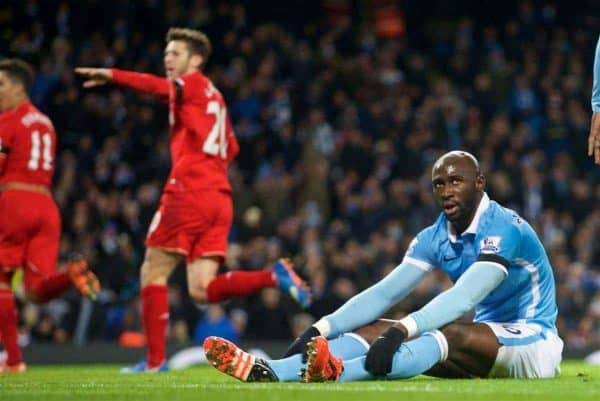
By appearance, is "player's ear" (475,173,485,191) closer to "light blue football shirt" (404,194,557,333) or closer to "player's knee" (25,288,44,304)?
"light blue football shirt" (404,194,557,333)

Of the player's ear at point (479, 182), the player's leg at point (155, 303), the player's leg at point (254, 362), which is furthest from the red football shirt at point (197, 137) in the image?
the player's leg at point (254, 362)

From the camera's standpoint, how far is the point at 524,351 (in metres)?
6.87

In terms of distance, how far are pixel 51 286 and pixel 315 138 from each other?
8312 mm

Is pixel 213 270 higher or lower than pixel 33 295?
higher

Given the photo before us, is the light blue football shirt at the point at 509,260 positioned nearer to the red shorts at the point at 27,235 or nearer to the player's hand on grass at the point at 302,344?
the player's hand on grass at the point at 302,344

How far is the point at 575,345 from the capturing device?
1533 cm

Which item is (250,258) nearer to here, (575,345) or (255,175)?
(255,175)

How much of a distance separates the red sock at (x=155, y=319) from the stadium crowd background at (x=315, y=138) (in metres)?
4.46

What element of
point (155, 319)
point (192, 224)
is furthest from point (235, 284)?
point (155, 319)

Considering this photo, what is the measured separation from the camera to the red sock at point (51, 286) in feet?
31.2

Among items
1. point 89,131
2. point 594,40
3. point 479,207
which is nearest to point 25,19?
point 89,131

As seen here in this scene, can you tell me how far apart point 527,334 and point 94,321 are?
8.04 metres

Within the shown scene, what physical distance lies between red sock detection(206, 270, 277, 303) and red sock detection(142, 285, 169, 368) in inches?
15.6

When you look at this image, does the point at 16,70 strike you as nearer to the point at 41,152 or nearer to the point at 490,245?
the point at 41,152
